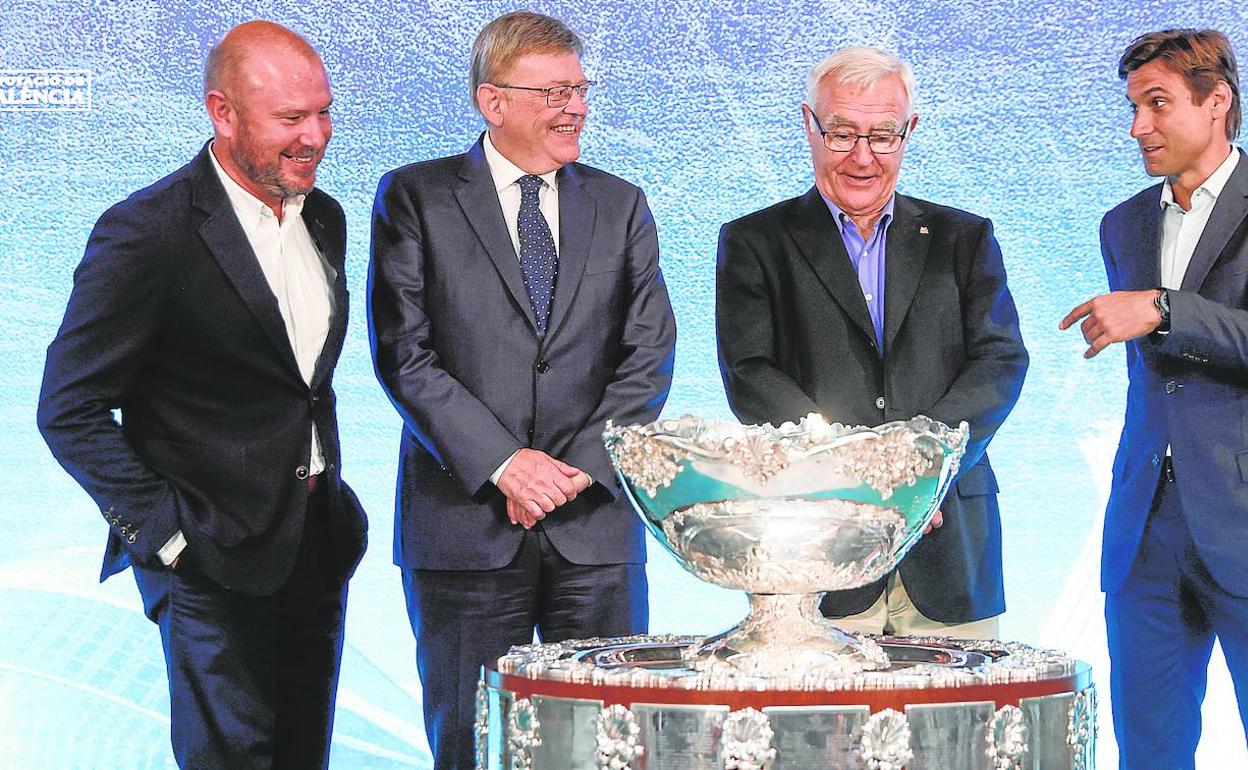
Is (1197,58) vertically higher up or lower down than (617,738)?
higher up

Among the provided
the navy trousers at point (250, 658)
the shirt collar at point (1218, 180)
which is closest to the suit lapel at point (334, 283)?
the navy trousers at point (250, 658)

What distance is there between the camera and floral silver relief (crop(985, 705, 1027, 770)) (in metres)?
2.01

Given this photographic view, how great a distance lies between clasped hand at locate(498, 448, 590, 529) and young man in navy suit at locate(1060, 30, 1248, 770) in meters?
0.89

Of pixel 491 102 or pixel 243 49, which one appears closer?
pixel 243 49

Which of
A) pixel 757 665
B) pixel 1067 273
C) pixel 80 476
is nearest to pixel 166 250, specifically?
pixel 80 476

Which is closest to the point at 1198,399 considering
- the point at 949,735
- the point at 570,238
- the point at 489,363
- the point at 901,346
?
the point at 901,346

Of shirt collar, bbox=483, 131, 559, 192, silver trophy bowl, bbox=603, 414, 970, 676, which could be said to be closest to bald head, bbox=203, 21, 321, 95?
shirt collar, bbox=483, 131, 559, 192

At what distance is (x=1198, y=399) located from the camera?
310cm

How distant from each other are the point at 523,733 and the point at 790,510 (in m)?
0.41

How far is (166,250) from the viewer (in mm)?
2895

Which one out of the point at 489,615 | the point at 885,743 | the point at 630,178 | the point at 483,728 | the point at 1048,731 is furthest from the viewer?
the point at 630,178

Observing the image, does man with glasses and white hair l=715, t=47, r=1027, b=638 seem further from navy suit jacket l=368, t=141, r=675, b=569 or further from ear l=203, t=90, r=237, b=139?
Result: ear l=203, t=90, r=237, b=139

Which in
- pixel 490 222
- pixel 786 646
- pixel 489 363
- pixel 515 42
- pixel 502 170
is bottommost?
pixel 786 646

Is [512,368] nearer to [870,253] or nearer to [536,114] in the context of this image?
[536,114]
